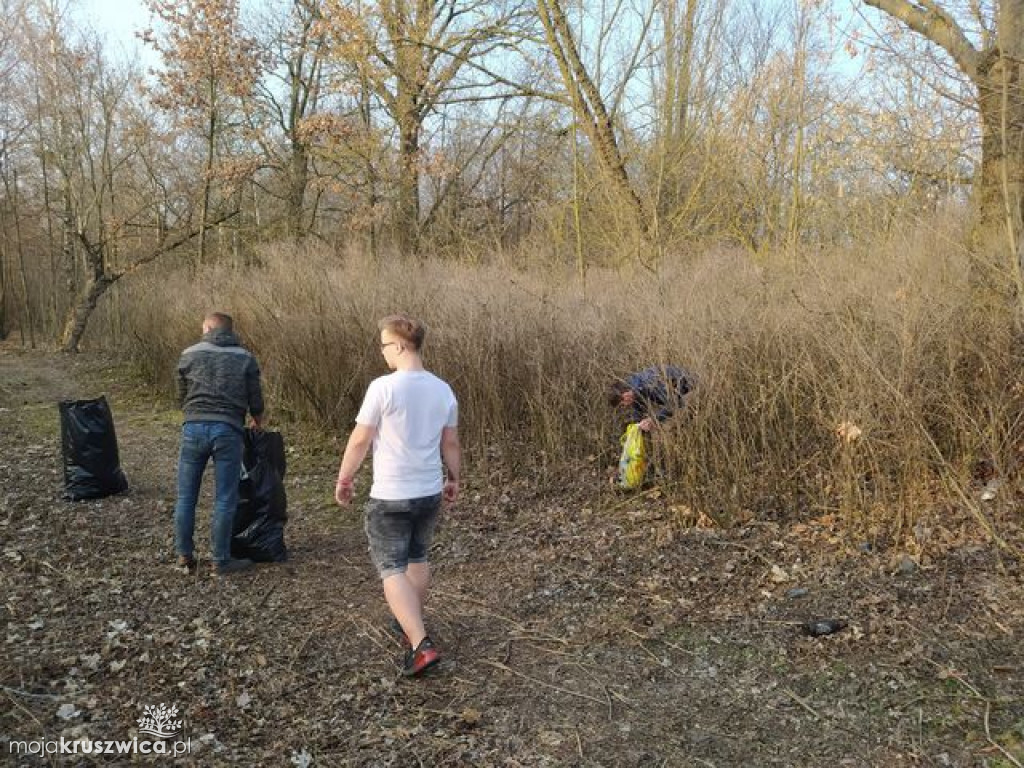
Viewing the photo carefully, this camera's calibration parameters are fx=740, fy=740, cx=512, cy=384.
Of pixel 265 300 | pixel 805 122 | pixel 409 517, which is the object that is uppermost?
pixel 805 122

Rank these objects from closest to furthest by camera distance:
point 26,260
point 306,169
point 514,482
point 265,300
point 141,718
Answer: point 141,718, point 514,482, point 265,300, point 306,169, point 26,260

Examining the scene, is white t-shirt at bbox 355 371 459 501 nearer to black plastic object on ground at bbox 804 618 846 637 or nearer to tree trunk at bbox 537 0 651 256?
black plastic object on ground at bbox 804 618 846 637

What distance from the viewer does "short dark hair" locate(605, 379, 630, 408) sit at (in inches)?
219

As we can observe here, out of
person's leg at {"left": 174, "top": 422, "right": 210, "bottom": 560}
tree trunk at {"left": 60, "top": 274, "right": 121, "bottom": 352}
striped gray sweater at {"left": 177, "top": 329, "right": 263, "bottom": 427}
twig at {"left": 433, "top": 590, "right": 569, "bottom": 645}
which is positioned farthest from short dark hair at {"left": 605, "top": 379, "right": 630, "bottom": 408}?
tree trunk at {"left": 60, "top": 274, "right": 121, "bottom": 352}

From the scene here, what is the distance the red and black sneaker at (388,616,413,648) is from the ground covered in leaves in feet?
0.16

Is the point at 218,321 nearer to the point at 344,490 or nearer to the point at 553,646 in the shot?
the point at 344,490

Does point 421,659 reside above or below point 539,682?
above

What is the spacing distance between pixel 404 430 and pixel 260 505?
203cm

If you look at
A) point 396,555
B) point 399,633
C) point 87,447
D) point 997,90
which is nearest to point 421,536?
point 396,555

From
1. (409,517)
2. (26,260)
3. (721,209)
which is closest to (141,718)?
(409,517)

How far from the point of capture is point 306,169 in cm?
1792

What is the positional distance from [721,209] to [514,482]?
19.5 feet

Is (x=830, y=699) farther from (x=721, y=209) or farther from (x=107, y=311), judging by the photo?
(x=107, y=311)

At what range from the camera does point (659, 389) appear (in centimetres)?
529
